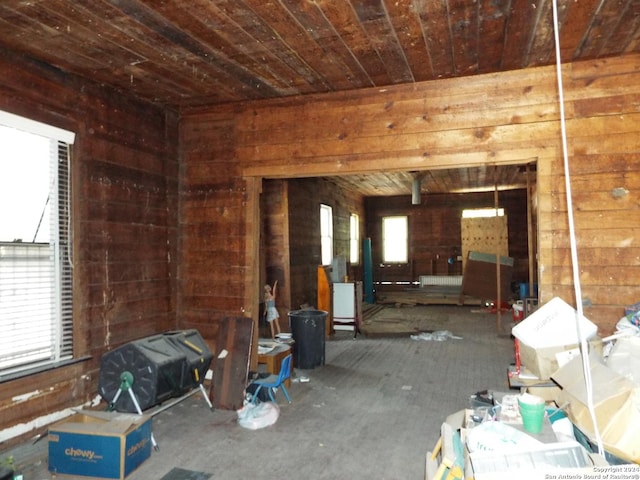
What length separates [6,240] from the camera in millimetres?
3168

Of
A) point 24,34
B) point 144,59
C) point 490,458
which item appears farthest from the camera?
point 144,59

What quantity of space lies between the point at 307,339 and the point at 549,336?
3.21 m

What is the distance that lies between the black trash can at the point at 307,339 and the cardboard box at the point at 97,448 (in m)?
2.74

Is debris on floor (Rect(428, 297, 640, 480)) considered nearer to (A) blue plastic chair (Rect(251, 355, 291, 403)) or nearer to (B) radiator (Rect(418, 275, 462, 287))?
(A) blue plastic chair (Rect(251, 355, 291, 403))

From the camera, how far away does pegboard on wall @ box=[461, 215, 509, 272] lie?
37.0 feet

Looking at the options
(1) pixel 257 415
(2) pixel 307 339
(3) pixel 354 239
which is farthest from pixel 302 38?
(3) pixel 354 239

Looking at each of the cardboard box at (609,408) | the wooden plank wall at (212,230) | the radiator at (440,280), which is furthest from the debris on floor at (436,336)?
the radiator at (440,280)

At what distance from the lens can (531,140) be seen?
3.63 metres

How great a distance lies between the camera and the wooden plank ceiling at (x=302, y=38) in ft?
8.72

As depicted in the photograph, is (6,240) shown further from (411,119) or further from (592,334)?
(592,334)

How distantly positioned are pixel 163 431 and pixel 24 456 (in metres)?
0.93

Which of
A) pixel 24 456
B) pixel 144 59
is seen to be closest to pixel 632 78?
pixel 144 59

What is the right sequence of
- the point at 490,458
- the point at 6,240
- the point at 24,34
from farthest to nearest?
the point at 6,240, the point at 24,34, the point at 490,458

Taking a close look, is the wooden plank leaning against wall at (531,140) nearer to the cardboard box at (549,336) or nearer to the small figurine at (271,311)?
the cardboard box at (549,336)
